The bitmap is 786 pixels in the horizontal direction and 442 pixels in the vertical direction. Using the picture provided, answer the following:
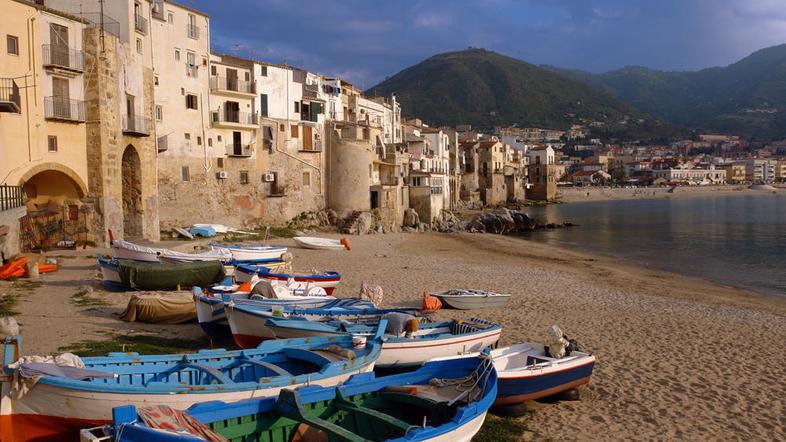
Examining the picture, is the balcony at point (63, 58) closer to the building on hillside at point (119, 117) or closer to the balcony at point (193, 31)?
the building on hillside at point (119, 117)

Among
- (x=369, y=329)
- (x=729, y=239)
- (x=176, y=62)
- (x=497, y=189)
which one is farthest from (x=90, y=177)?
(x=497, y=189)

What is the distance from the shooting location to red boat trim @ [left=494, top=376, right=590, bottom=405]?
9289mm

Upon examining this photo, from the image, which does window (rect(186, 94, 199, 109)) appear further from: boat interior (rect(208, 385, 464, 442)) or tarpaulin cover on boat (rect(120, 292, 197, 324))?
boat interior (rect(208, 385, 464, 442))

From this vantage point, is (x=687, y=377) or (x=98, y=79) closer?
(x=687, y=377)

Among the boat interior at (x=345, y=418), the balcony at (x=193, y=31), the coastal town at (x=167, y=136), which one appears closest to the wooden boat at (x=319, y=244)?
the coastal town at (x=167, y=136)

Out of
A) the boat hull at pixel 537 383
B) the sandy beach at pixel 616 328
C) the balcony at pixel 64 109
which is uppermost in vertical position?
the balcony at pixel 64 109

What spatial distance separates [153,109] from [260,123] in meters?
10.1

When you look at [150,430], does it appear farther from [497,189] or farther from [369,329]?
[497,189]

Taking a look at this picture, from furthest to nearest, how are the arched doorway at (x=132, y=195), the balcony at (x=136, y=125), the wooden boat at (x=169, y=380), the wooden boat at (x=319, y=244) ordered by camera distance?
the wooden boat at (x=319, y=244), the arched doorway at (x=132, y=195), the balcony at (x=136, y=125), the wooden boat at (x=169, y=380)

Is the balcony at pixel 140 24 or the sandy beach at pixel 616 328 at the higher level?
the balcony at pixel 140 24

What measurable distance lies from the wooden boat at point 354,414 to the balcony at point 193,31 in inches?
1272

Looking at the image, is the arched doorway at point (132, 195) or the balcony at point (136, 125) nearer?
the balcony at point (136, 125)

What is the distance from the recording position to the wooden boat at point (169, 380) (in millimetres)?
6418

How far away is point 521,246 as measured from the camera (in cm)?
4178
